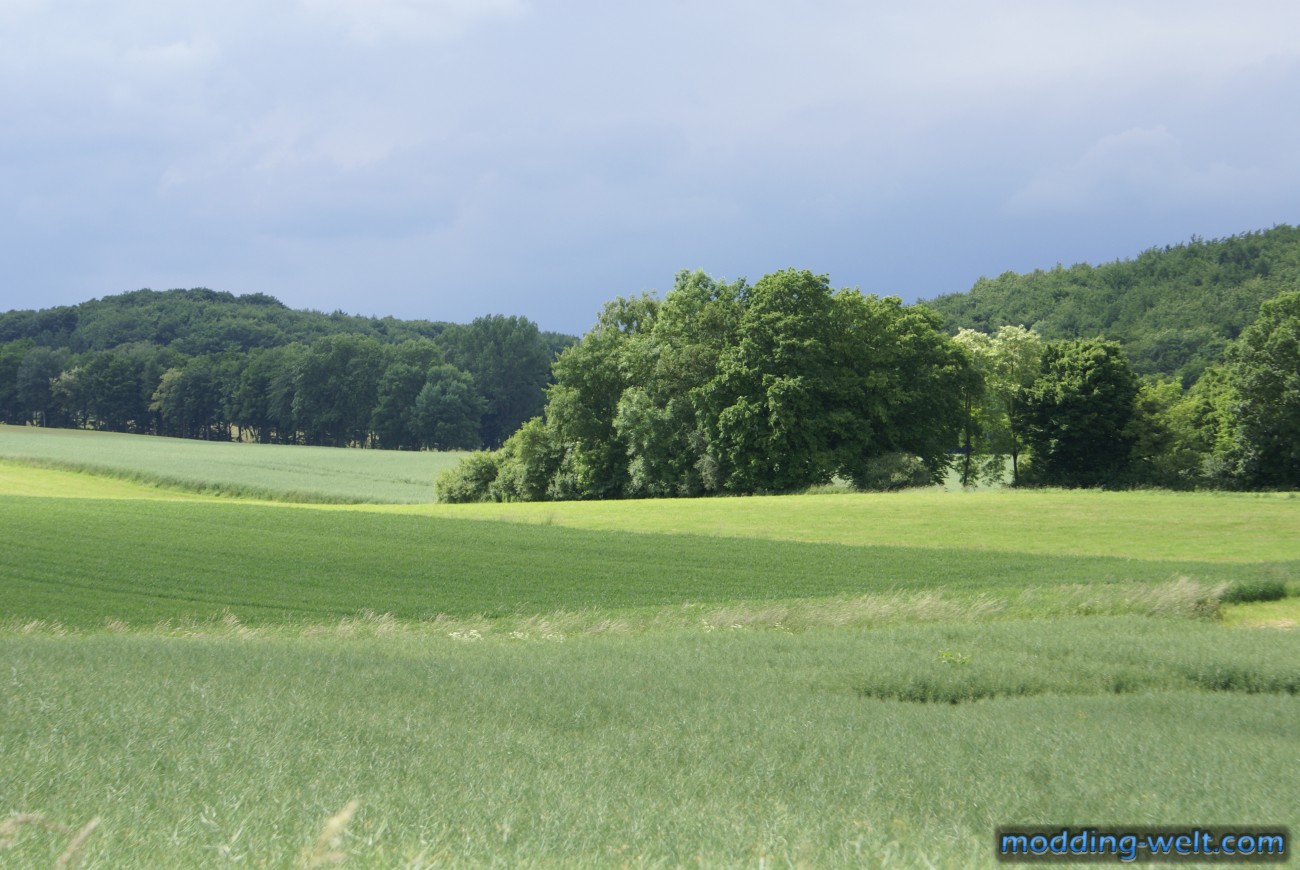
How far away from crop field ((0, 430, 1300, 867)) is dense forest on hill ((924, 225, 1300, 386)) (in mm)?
57642

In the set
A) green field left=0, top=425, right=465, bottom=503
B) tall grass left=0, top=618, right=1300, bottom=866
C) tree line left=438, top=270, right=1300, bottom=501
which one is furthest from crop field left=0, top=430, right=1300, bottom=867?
green field left=0, top=425, right=465, bottom=503

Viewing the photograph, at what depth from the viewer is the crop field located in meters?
4.63

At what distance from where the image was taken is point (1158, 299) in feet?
305

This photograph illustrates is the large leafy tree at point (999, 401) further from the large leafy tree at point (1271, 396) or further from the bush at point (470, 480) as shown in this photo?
the bush at point (470, 480)

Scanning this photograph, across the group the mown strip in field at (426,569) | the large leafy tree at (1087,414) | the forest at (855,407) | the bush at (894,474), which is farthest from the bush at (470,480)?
the large leafy tree at (1087,414)

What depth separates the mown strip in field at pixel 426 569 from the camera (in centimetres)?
2275

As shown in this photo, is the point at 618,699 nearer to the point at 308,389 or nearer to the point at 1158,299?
the point at 1158,299

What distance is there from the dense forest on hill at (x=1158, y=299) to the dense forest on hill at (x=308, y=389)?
56441mm

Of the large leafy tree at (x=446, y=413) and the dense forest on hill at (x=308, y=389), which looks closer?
the large leafy tree at (x=446, y=413)

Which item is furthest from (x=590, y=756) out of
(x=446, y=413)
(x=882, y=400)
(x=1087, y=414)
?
(x=446, y=413)

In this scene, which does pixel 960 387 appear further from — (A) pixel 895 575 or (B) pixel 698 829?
(B) pixel 698 829

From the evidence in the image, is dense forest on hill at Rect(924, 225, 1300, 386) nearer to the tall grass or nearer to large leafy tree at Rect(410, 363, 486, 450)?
large leafy tree at Rect(410, 363, 486, 450)

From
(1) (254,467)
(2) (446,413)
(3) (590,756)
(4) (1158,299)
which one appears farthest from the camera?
Answer: (2) (446,413)

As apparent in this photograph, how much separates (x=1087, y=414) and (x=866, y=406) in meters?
13.5
